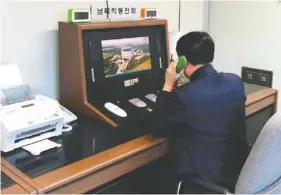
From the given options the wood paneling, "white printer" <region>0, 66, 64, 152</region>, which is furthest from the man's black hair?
"white printer" <region>0, 66, 64, 152</region>

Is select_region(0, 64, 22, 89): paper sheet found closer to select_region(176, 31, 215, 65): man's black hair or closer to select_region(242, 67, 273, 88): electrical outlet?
select_region(176, 31, 215, 65): man's black hair

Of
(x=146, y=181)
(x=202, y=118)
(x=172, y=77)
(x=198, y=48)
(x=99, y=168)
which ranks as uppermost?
(x=198, y=48)

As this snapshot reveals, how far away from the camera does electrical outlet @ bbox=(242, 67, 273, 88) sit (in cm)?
269

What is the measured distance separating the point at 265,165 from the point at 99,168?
23.5 inches

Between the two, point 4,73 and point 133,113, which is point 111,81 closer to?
point 133,113

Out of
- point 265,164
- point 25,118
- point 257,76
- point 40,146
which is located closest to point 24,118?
point 25,118

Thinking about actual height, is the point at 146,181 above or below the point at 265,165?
below

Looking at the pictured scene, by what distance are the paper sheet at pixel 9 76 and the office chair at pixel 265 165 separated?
1025mm

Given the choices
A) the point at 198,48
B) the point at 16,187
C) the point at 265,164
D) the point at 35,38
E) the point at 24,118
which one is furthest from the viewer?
the point at 35,38

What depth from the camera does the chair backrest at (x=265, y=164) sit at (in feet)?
4.14

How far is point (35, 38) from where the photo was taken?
1859mm

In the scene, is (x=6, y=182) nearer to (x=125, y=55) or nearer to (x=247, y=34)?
(x=125, y=55)

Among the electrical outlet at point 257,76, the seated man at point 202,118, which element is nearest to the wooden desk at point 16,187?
the seated man at point 202,118

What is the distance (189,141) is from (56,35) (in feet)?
3.05
